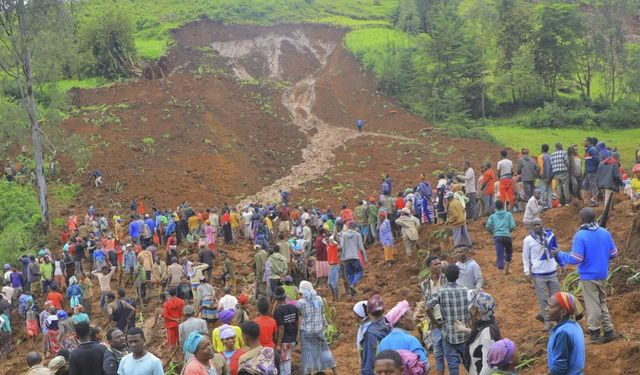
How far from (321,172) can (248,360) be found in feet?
90.1

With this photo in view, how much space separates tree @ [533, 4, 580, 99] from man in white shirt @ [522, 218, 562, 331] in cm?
4297

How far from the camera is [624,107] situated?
45500mm

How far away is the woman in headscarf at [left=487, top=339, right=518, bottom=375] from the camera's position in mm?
5152

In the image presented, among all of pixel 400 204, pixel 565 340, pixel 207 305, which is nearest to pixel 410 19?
pixel 400 204

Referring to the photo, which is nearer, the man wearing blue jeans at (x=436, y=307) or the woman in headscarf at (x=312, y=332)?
the man wearing blue jeans at (x=436, y=307)

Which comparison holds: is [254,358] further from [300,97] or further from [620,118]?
[620,118]

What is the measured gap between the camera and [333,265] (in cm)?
1430

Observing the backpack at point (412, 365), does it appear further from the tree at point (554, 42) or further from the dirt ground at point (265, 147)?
the tree at point (554, 42)

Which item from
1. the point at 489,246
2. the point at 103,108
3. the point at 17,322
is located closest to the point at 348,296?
the point at 489,246

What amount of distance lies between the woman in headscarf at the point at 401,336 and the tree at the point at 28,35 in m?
22.5

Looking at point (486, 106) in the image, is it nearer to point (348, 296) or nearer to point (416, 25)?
point (416, 25)

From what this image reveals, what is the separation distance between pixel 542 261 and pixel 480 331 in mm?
2690

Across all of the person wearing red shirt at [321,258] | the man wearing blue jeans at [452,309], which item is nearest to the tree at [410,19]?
the person wearing red shirt at [321,258]

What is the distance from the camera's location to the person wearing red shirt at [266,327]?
813 centimetres
